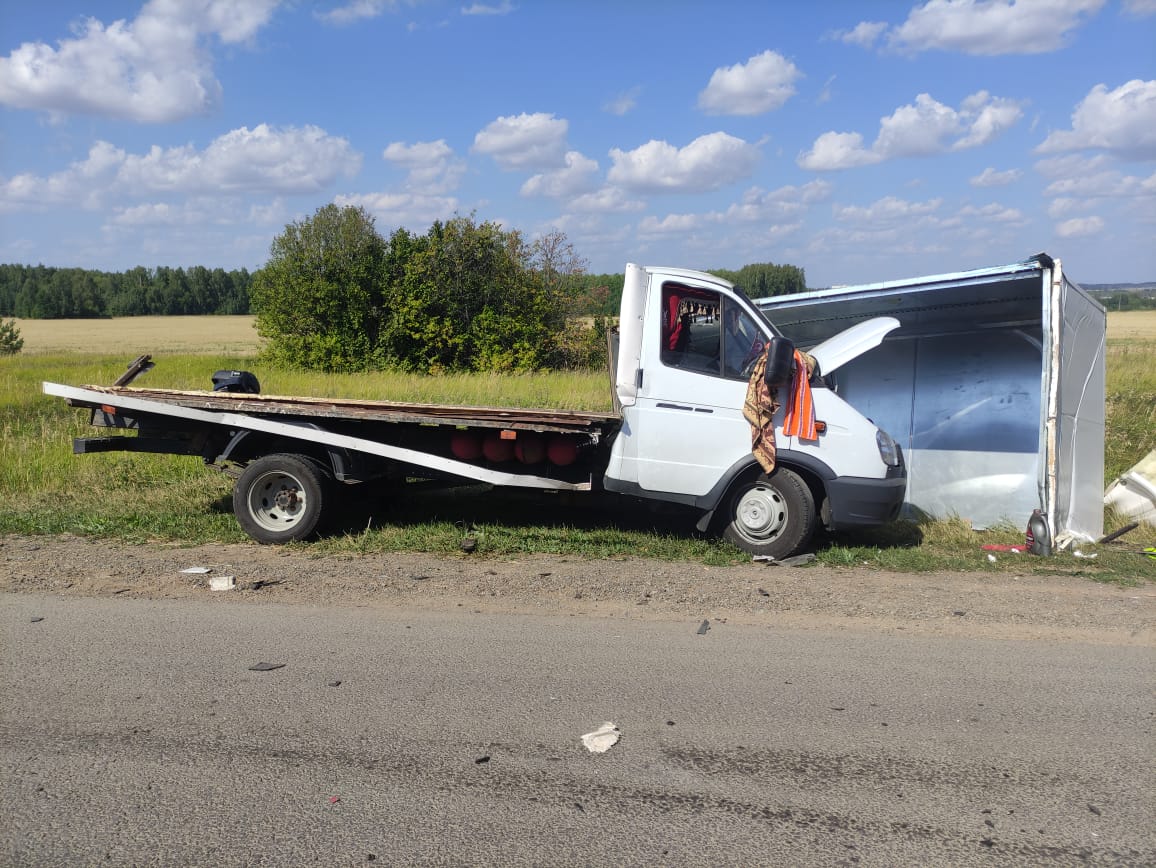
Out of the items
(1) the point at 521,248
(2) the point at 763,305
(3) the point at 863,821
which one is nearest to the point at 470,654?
(3) the point at 863,821

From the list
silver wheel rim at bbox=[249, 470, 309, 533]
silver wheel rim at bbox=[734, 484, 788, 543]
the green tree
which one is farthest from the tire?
the green tree

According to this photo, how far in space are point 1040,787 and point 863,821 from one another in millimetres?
858

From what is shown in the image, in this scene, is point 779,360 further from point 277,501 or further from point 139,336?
point 139,336

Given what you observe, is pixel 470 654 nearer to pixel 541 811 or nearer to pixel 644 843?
pixel 541 811

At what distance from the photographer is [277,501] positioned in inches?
321

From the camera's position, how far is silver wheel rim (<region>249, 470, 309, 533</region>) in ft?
26.4

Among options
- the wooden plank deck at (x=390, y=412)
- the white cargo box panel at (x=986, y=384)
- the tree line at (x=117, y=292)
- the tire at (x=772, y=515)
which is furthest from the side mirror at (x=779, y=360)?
the tree line at (x=117, y=292)

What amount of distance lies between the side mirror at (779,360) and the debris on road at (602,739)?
366 cm

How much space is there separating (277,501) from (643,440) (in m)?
3.33

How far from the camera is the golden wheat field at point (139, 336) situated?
48.0m

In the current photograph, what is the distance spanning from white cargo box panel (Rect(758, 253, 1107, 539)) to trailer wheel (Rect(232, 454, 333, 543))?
5290 mm

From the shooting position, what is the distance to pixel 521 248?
26141 mm

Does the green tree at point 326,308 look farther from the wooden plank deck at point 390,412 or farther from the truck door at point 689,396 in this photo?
the truck door at point 689,396

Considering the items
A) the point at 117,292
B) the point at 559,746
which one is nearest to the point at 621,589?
the point at 559,746
